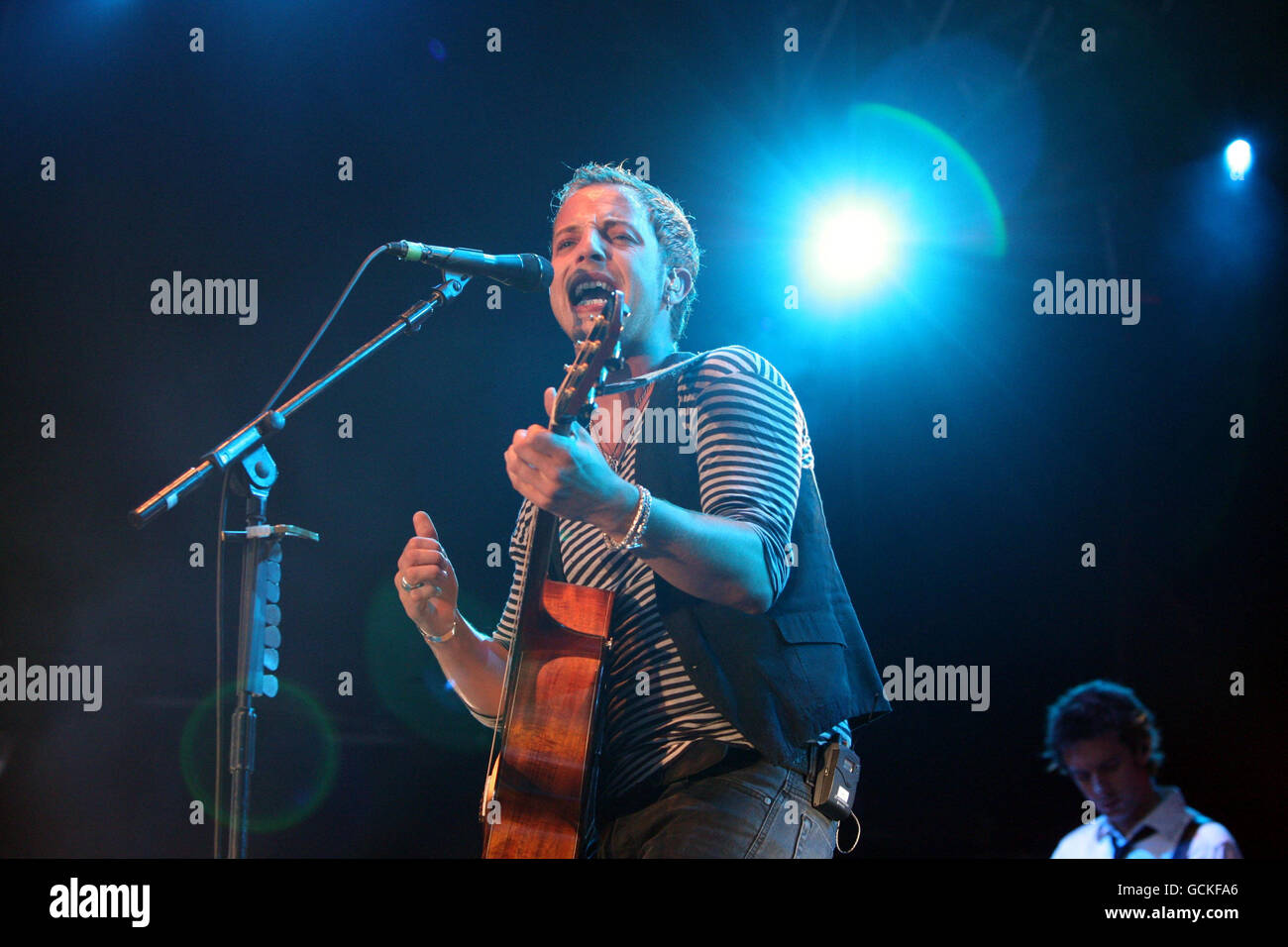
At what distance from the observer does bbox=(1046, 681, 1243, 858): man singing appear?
211cm

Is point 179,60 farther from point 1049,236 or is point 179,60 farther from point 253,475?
point 1049,236

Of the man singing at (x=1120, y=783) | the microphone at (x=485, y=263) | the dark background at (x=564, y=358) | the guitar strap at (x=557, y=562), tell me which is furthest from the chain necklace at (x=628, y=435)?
the man singing at (x=1120, y=783)

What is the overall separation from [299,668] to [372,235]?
1.14 m

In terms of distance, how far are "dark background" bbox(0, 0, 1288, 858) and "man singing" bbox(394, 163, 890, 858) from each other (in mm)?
757

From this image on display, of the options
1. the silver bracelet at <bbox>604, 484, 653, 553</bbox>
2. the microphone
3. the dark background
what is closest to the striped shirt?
the silver bracelet at <bbox>604, 484, 653, 553</bbox>

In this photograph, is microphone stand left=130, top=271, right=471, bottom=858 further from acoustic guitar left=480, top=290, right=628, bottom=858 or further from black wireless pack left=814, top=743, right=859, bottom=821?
black wireless pack left=814, top=743, right=859, bottom=821

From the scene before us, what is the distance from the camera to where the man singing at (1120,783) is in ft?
6.91

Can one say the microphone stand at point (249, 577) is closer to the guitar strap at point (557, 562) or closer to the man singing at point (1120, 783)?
the guitar strap at point (557, 562)

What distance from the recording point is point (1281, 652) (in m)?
2.46

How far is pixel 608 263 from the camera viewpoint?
2002mm

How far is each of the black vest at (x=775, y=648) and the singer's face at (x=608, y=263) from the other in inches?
10.1

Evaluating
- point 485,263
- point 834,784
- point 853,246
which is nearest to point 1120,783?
point 834,784

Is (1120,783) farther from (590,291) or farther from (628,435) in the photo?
(590,291)
